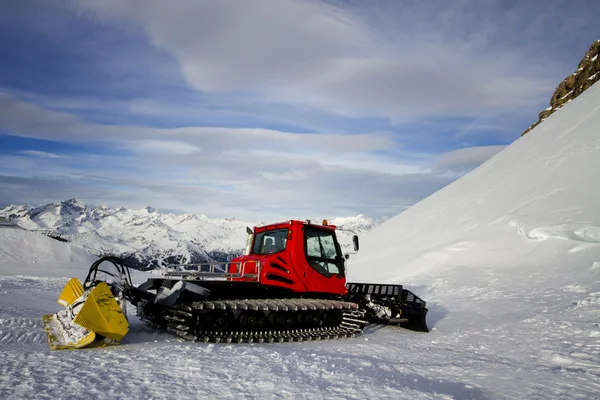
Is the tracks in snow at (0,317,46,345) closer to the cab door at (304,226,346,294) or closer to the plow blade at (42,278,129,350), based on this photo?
the plow blade at (42,278,129,350)

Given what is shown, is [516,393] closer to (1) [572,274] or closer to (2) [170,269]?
(2) [170,269]

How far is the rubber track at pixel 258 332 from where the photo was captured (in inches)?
328

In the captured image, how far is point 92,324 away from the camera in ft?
23.1

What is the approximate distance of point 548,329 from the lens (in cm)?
1005

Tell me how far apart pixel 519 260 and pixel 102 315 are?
1570cm

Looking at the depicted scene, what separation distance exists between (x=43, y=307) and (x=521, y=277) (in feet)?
48.6

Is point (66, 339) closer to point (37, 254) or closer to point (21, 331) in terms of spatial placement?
point (21, 331)

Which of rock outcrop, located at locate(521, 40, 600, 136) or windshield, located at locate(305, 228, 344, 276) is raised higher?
rock outcrop, located at locate(521, 40, 600, 136)

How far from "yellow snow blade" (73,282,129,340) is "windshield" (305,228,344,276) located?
172 inches

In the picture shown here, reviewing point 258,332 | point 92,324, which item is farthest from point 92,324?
point 258,332

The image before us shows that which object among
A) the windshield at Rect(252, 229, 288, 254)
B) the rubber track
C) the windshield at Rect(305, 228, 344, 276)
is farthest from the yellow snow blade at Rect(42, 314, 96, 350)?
the windshield at Rect(305, 228, 344, 276)

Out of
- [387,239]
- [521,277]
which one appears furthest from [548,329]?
[387,239]

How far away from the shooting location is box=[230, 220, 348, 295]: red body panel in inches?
383

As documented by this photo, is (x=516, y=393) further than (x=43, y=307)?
No
